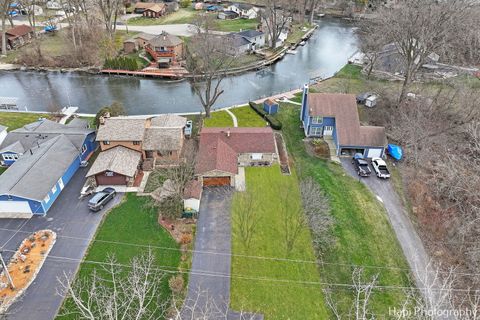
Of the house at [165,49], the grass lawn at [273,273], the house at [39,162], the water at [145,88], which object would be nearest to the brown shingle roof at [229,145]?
the grass lawn at [273,273]

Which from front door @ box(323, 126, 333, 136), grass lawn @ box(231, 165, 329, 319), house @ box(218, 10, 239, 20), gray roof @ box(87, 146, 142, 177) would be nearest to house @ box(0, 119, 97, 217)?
gray roof @ box(87, 146, 142, 177)

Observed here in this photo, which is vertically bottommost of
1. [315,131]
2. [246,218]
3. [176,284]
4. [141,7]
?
[246,218]

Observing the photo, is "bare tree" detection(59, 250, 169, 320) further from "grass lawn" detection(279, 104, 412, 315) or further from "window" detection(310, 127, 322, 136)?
"window" detection(310, 127, 322, 136)

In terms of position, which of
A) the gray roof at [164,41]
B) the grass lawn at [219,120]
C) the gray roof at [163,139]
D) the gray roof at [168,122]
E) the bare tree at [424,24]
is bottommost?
the grass lawn at [219,120]

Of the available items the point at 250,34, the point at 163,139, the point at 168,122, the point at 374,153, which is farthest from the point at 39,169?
the point at 250,34

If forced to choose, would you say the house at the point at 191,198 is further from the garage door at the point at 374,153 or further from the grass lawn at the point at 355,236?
the garage door at the point at 374,153

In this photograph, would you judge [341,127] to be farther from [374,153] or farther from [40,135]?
[40,135]
